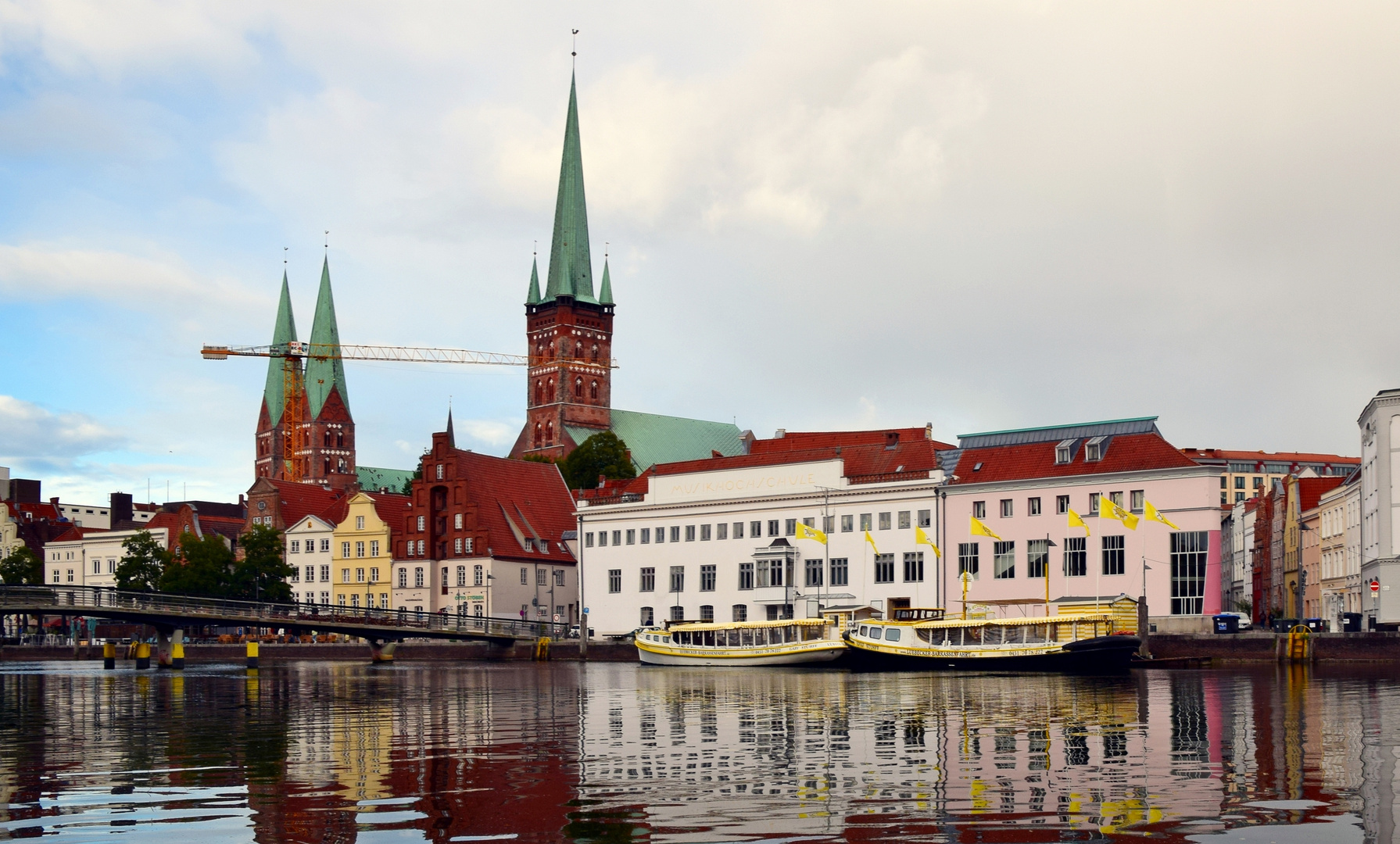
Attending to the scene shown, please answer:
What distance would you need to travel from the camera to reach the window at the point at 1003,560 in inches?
4075

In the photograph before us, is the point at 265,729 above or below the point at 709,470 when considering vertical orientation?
below

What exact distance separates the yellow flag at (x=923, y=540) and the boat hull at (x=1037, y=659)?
19625 mm

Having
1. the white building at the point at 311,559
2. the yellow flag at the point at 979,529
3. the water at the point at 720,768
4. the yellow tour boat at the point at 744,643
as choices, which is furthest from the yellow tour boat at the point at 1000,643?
the white building at the point at 311,559

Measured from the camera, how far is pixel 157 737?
1410 inches

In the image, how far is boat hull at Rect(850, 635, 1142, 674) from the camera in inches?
2921

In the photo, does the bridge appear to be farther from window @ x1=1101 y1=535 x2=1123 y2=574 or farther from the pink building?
window @ x1=1101 y1=535 x2=1123 y2=574

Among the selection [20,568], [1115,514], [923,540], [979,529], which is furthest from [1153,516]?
[20,568]

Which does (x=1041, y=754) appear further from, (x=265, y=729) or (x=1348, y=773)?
(x=265, y=729)

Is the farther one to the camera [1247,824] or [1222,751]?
[1222,751]

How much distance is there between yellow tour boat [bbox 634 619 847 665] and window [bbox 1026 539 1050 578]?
19.0 metres

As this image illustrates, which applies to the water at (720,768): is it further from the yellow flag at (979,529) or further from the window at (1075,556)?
the window at (1075,556)

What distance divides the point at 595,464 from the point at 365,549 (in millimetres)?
25731

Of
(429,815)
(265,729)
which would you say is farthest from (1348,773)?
(265,729)

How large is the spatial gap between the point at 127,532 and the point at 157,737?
6604 inches
